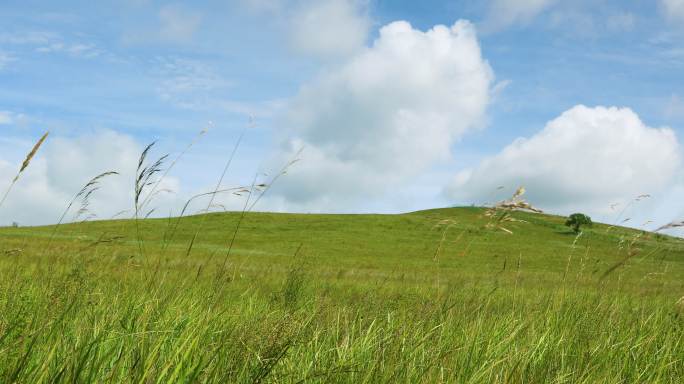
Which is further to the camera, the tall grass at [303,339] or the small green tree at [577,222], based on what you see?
the small green tree at [577,222]

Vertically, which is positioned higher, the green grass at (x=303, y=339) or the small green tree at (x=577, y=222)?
the small green tree at (x=577, y=222)

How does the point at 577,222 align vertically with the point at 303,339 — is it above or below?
above

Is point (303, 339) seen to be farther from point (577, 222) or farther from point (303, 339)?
point (577, 222)

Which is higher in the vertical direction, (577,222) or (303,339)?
(577,222)

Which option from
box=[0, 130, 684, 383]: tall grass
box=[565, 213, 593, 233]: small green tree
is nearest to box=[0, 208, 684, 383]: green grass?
box=[0, 130, 684, 383]: tall grass

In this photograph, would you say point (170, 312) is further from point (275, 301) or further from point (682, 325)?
point (682, 325)

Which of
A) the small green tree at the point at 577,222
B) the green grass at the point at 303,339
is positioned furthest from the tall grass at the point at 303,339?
the small green tree at the point at 577,222

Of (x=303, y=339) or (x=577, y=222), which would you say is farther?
(x=577, y=222)

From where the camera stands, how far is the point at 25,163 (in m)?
3.07

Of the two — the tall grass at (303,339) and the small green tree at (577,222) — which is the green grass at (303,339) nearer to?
the tall grass at (303,339)

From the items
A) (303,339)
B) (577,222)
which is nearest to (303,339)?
(303,339)

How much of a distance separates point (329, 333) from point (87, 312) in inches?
63.4

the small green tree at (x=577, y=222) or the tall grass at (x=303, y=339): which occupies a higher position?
the small green tree at (x=577, y=222)

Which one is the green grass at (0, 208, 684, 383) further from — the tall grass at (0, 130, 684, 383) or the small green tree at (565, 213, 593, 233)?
the small green tree at (565, 213, 593, 233)
